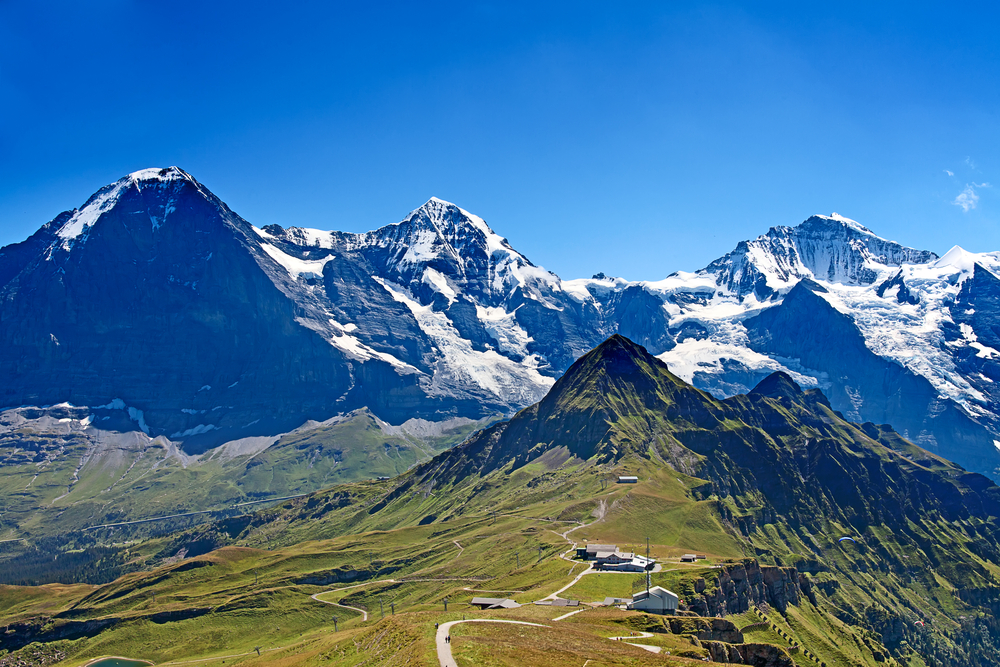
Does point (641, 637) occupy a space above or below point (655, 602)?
above

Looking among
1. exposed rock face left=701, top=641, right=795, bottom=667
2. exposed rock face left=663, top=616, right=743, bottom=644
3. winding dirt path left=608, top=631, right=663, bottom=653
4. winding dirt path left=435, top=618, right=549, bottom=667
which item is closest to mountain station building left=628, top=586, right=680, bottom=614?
exposed rock face left=663, top=616, right=743, bottom=644

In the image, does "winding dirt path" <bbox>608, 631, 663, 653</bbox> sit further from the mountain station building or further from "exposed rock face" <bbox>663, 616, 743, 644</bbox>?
the mountain station building

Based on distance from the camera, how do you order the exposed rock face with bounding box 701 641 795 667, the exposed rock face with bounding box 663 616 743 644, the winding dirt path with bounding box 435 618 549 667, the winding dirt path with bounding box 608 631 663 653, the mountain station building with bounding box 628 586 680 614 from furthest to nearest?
the mountain station building with bounding box 628 586 680 614 < the exposed rock face with bounding box 663 616 743 644 < the exposed rock face with bounding box 701 641 795 667 < the winding dirt path with bounding box 608 631 663 653 < the winding dirt path with bounding box 435 618 549 667

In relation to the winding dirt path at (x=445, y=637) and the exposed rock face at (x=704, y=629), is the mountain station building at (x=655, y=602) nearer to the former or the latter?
the exposed rock face at (x=704, y=629)

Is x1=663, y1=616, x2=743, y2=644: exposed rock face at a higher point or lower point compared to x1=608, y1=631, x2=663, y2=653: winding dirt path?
lower

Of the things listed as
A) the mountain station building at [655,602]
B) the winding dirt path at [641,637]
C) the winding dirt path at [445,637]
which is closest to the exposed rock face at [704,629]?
the winding dirt path at [641,637]

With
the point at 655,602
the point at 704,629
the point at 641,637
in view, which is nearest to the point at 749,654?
the point at 704,629

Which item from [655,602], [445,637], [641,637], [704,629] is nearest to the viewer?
[445,637]

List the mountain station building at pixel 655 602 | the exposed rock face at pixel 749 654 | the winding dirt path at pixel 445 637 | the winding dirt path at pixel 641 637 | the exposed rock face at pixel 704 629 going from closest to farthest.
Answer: the winding dirt path at pixel 445 637, the winding dirt path at pixel 641 637, the exposed rock face at pixel 749 654, the exposed rock face at pixel 704 629, the mountain station building at pixel 655 602

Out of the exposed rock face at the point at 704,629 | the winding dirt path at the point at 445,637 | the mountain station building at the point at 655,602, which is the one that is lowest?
the exposed rock face at the point at 704,629

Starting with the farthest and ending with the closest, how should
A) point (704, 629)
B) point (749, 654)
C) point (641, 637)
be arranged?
point (704, 629), point (749, 654), point (641, 637)

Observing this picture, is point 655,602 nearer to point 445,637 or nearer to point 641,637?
point 641,637

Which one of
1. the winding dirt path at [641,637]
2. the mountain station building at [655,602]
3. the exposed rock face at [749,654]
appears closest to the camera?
the winding dirt path at [641,637]

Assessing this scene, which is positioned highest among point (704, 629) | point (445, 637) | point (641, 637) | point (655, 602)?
point (445, 637)
